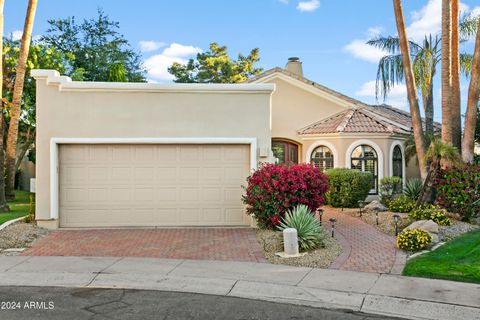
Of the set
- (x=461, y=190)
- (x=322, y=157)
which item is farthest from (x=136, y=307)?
(x=322, y=157)

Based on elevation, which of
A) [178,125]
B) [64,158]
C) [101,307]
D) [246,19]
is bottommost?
[101,307]

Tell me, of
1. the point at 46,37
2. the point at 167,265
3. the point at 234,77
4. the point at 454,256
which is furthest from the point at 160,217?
the point at 234,77

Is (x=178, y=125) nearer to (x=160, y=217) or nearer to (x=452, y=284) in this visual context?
(x=160, y=217)

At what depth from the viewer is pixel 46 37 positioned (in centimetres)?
3159

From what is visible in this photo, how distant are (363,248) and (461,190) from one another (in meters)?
5.03

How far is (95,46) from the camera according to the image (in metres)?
31.5

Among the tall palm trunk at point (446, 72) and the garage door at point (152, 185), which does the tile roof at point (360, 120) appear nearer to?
the tall palm trunk at point (446, 72)

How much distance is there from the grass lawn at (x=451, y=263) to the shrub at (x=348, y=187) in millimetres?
6563

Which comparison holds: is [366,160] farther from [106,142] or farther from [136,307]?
[136,307]

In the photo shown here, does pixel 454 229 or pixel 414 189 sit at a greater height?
pixel 414 189

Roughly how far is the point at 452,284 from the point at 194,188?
7449 mm

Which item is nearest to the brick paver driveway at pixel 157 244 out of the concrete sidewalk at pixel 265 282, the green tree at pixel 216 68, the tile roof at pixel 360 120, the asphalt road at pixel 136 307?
the concrete sidewalk at pixel 265 282

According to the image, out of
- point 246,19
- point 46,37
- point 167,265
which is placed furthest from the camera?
point 46,37

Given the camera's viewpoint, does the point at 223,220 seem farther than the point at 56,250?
Yes
